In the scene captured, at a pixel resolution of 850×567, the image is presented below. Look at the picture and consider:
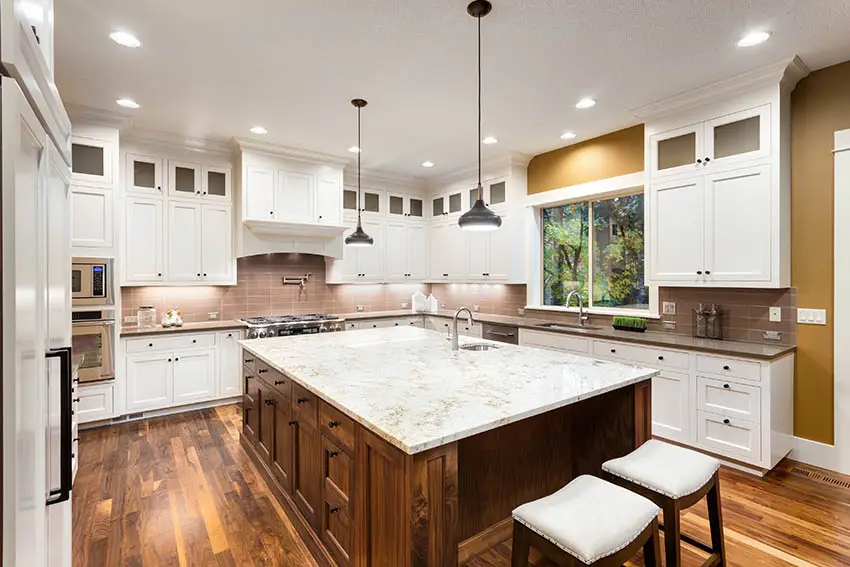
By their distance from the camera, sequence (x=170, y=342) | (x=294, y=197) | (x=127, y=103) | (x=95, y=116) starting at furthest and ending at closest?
1. (x=294, y=197)
2. (x=170, y=342)
3. (x=95, y=116)
4. (x=127, y=103)

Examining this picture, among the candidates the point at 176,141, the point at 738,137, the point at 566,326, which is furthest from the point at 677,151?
the point at 176,141

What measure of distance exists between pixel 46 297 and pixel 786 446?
4290mm

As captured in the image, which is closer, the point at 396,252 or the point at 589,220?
the point at 589,220

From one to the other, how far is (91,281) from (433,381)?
349 cm

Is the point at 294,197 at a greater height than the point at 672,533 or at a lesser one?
greater

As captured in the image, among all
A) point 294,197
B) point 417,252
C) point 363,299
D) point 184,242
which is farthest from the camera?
point 417,252

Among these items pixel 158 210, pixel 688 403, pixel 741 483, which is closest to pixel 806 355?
pixel 688 403

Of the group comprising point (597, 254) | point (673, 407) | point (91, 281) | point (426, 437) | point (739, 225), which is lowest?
point (673, 407)

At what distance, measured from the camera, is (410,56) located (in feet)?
9.06

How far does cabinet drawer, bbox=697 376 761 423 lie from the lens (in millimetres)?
2887

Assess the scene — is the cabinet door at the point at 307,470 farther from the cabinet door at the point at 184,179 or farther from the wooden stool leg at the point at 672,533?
the cabinet door at the point at 184,179

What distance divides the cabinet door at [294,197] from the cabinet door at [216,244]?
23.0 inches

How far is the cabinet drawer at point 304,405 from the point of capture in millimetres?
2059

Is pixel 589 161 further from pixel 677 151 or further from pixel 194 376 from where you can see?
pixel 194 376
